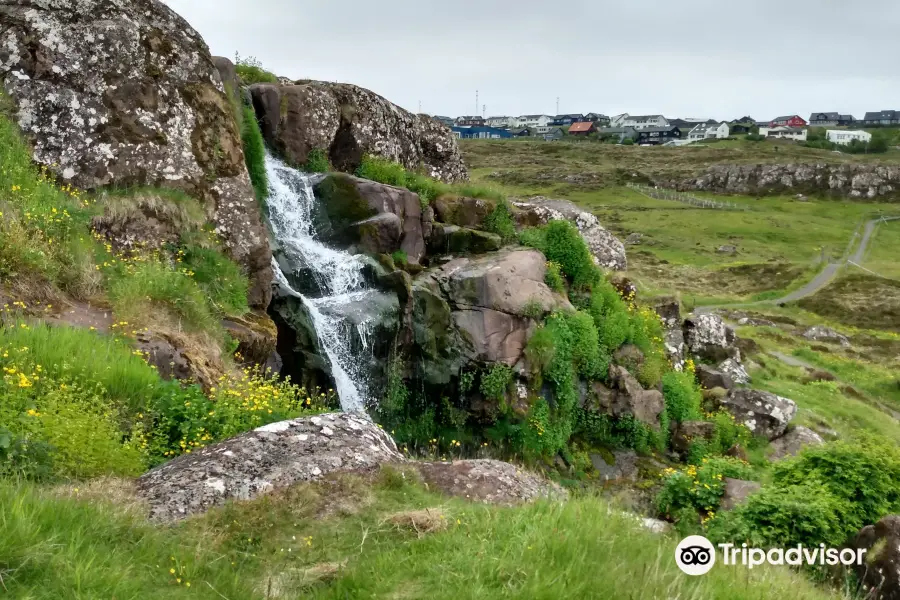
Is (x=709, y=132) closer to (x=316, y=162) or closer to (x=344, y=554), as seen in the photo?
(x=316, y=162)

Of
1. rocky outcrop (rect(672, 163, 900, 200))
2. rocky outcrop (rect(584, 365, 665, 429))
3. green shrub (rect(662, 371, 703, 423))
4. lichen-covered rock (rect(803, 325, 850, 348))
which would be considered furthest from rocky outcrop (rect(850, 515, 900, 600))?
rocky outcrop (rect(672, 163, 900, 200))

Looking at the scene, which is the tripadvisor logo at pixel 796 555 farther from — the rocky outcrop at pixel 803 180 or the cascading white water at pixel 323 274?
the rocky outcrop at pixel 803 180

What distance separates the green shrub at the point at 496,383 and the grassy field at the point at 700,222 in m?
20.8

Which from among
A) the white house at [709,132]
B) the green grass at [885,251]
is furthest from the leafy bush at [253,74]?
the white house at [709,132]

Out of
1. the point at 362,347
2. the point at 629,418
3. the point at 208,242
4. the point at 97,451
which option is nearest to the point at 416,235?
the point at 362,347

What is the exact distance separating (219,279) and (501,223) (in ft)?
33.6

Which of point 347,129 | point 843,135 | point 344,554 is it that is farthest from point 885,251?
point 843,135

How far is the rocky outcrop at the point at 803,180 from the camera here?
378 feet

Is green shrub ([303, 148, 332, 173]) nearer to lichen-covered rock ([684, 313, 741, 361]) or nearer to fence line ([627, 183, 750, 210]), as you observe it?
lichen-covered rock ([684, 313, 741, 361])

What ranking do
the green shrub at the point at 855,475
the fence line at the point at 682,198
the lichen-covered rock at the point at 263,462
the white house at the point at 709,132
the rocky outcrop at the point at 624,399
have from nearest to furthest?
the lichen-covered rock at the point at 263,462 < the green shrub at the point at 855,475 < the rocky outcrop at the point at 624,399 < the fence line at the point at 682,198 < the white house at the point at 709,132

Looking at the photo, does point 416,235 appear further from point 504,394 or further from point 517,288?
point 504,394

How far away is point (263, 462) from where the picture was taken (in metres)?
7.04

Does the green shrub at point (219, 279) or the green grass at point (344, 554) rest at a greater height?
the green shrub at point (219, 279)

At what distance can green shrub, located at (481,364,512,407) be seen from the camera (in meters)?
16.6
